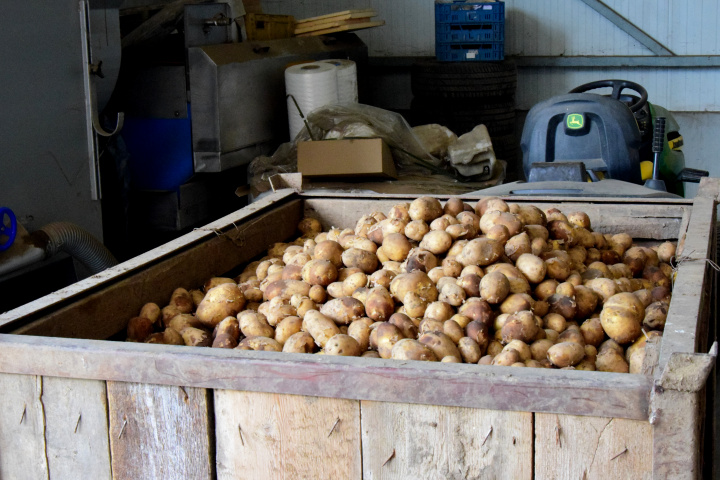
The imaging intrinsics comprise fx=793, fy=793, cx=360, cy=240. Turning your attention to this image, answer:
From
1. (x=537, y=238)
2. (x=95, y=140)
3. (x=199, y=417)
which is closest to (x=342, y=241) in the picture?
(x=537, y=238)

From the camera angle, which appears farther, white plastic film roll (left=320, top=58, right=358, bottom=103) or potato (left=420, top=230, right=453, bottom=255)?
white plastic film roll (left=320, top=58, right=358, bottom=103)

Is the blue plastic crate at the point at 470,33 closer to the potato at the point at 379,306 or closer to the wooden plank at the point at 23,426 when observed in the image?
the potato at the point at 379,306

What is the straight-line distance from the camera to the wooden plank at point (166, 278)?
179 cm

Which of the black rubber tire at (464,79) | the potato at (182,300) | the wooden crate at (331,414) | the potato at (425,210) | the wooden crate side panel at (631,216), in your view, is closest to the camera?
the wooden crate at (331,414)

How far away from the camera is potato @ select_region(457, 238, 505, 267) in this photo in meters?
2.05

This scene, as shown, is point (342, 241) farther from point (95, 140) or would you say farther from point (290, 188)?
point (95, 140)

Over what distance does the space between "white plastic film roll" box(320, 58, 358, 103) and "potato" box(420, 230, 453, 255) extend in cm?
353

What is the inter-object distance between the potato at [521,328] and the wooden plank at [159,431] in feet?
2.38

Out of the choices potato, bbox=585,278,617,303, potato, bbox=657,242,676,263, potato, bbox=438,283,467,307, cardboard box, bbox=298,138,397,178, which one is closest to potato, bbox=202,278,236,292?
potato, bbox=438,283,467,307

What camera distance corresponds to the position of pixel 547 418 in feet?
3.96

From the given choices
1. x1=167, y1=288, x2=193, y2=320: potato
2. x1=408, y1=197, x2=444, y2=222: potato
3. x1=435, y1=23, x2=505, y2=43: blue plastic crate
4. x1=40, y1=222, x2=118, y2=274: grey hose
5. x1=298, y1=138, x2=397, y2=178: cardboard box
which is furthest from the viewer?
x1=435, y1=23, x2=505, y2=43: blue plastic crate

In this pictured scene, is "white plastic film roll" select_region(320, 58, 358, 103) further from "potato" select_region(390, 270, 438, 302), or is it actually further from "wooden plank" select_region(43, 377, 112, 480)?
"wooden plank" select_region(43, 377, 112, 480)

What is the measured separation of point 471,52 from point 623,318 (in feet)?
17.1

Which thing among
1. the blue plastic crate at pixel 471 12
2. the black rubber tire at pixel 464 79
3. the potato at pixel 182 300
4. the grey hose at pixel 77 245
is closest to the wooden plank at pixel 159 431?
the potato at pixel 182 300
